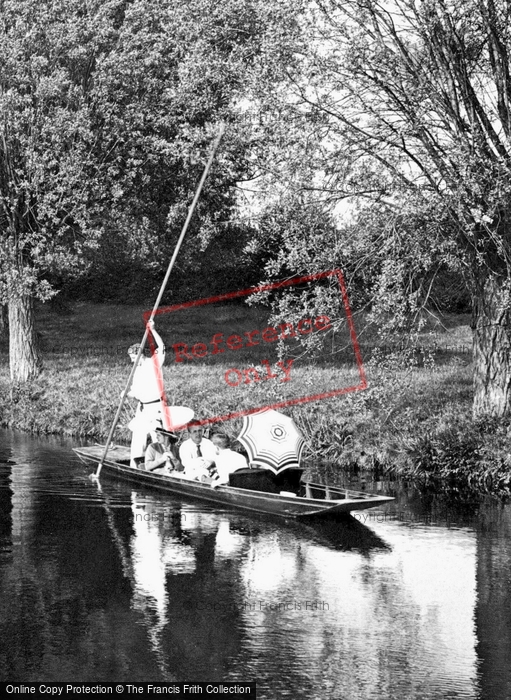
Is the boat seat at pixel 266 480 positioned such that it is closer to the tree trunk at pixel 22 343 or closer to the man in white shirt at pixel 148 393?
the man in white shirt at pixel 148 393

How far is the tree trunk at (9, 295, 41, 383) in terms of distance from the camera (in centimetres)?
2527

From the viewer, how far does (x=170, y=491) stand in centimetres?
1502

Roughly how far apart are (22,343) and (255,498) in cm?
1355

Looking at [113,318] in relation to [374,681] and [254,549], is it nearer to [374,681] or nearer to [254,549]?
[254,549]

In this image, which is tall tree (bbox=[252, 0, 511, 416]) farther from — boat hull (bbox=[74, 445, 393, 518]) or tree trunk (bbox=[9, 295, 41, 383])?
tree trunk (bbox=[9, 295, 41, 383])

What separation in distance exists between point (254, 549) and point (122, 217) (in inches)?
574

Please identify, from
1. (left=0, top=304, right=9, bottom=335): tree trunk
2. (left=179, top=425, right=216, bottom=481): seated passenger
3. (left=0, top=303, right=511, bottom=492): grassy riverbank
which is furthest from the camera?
(left=0, top=304, right=9, bottom=335): tree trunk

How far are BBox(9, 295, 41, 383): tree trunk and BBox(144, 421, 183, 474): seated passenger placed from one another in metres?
9.97

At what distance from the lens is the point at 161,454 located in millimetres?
15758

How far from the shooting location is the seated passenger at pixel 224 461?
1405cm

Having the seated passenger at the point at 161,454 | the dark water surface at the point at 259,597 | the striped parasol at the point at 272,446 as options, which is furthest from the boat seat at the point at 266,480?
the seated passenger at the point at 161,454

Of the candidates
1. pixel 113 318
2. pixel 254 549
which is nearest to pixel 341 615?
pixel 254 549

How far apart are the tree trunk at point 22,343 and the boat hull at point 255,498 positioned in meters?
9.49

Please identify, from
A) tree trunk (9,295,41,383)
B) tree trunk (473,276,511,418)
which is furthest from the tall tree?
tree trunk (9,295,41,383)
